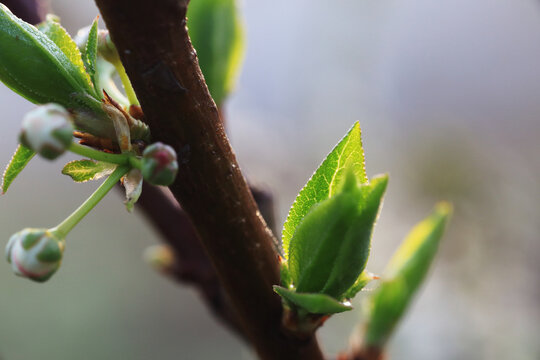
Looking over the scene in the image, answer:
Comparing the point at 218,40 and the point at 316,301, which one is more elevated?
the point at 218,40

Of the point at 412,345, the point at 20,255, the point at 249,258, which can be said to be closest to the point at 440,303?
the point at 412,345

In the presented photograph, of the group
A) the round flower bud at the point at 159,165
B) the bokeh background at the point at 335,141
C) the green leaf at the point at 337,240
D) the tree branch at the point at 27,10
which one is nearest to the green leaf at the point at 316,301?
the green leaf at the point at 337,240

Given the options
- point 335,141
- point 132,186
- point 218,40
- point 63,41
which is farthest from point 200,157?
point 335,141

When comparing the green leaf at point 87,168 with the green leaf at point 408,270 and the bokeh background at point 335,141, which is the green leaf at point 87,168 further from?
the bokeh background at point 335,141

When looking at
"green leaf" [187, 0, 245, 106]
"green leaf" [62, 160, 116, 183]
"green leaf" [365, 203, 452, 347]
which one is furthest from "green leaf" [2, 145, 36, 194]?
"green leaf" [365, 203, 452, 347]

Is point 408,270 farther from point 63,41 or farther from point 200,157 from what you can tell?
point 63,41

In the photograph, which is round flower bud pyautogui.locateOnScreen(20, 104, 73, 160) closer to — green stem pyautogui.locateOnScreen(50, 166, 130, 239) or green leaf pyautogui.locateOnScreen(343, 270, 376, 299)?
green stem pyautogui.locateOnScreen(50, 166, 130, 239)
